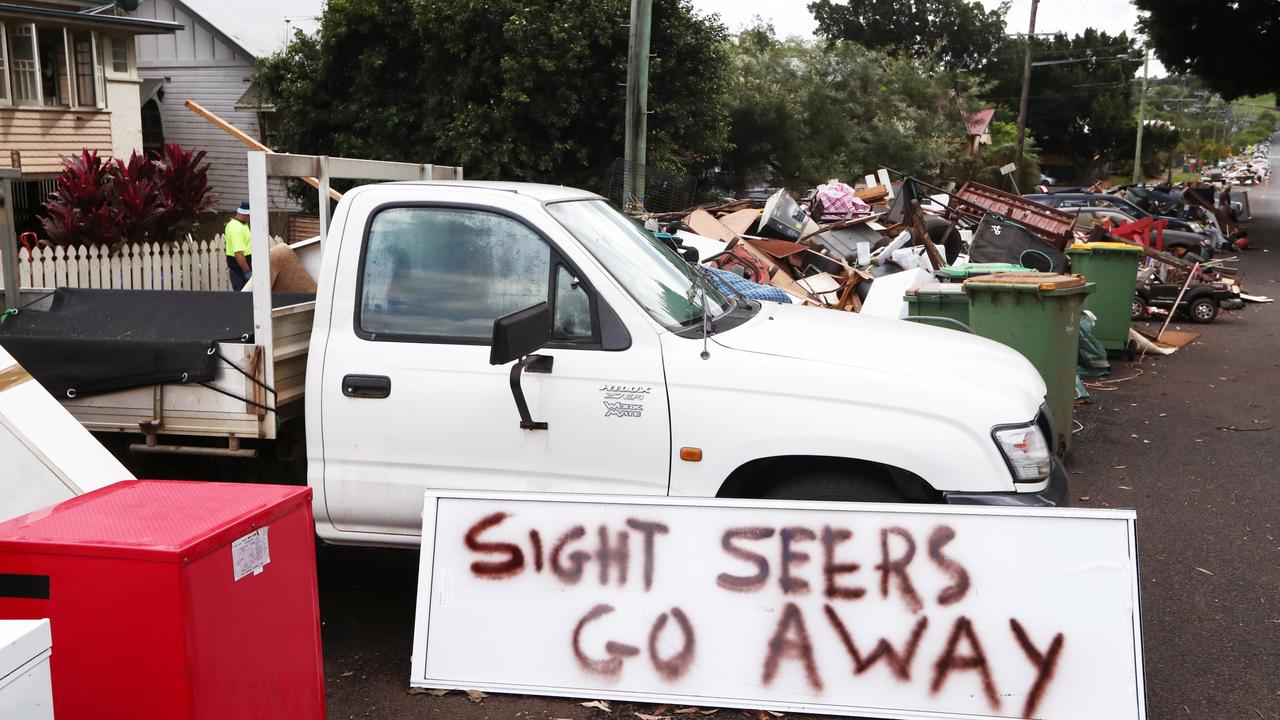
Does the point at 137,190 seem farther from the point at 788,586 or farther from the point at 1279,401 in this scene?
the point at 1279,401

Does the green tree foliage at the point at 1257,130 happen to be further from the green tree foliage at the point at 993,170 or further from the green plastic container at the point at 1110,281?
the green plastic container at the point at 1110,281

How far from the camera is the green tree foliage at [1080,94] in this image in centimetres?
7344

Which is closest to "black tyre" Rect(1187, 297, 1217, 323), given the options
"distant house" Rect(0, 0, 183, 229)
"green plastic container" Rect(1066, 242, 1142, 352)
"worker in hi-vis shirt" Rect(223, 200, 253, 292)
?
"green plastic container" Rect(1066, 242, 1142, 352)

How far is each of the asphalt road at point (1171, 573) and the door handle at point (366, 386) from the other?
1.13 m

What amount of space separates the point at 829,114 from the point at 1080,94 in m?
49.0

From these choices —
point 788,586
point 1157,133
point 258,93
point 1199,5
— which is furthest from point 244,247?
point 1157,133

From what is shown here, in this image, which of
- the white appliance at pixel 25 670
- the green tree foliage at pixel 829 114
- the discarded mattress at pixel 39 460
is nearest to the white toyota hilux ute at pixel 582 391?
the discarded mattress at pixel 39 460

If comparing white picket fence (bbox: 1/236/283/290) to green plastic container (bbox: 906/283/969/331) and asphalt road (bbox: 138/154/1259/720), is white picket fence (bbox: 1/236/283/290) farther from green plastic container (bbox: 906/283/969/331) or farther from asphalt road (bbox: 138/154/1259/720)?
green plastic container (bbox: 906/283/969/331)

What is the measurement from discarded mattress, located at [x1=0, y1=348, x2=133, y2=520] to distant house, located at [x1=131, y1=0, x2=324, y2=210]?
83.3ft

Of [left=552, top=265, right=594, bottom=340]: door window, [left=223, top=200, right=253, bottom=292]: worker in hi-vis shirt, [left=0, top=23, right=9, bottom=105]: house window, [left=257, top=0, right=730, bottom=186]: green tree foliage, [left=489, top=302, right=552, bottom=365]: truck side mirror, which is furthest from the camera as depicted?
[left=257, top=0, right=730, bottom=186]: green tree foliage

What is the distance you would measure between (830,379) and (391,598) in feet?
8.11

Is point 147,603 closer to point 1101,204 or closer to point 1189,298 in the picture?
point 1189,298

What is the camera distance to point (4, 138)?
65.5 ft

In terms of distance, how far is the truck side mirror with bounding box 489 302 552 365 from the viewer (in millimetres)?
3807
